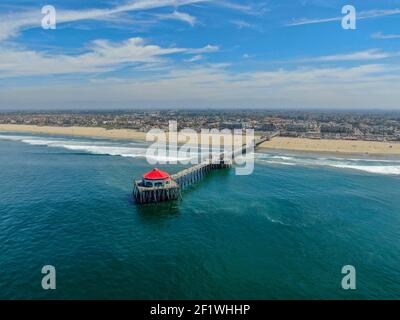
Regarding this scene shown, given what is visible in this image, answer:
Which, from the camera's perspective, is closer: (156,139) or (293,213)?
(293,213)

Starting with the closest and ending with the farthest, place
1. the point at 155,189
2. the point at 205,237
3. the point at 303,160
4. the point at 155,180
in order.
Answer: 1. the point at 205,237
2. the point at 155,189
3. the point at 155,180
4. the point at 303,160

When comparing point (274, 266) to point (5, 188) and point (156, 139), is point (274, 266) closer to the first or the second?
point (5, 188)

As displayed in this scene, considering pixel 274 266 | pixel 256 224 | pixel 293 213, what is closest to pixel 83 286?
pixel 274 266

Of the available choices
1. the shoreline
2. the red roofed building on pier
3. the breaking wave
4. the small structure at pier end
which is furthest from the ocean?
the shoreline

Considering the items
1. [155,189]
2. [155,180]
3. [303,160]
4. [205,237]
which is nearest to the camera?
[205,237]

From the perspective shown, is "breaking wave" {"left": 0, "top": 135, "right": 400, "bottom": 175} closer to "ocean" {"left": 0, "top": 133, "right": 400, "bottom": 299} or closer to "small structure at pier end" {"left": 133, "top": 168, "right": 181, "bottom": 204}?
"ocean" {"left": 0, "top": 133, "right": 400, "bottom": 299}

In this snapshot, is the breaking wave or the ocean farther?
the breaking wave

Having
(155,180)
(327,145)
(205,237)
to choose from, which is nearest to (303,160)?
(327,145)

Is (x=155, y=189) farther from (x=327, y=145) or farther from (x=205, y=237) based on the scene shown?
(x=327, y=145)
